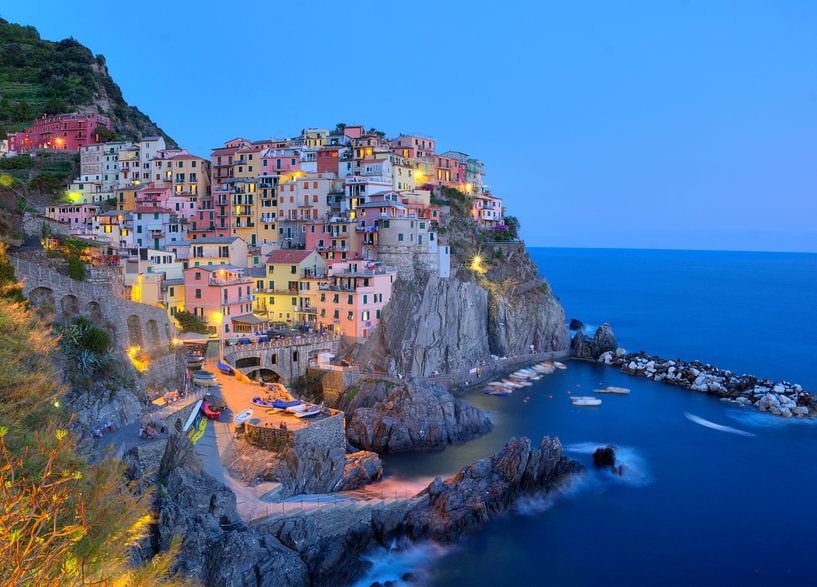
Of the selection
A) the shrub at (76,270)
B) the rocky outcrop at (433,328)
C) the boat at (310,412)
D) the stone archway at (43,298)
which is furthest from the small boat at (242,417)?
the rocky outcrop at (433,328)

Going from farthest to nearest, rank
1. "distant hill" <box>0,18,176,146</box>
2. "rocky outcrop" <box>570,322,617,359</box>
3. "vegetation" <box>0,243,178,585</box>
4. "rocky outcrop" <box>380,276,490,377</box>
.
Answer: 1. "distant hill" <box>0,18,176,146</box>
2. "rocky outcrop" <box>570,322,617,359</box>
3. "rocky outcrop" <box>380,276,490,377</box>
4. "vegetation" <box>0,243,178,585</box>

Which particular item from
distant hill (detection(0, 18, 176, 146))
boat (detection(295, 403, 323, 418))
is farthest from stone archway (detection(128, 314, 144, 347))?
distant hill (detection(0, 18, 176, 146))

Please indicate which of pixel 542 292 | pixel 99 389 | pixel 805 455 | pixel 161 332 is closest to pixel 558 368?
pixel 542 292

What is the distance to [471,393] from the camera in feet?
155

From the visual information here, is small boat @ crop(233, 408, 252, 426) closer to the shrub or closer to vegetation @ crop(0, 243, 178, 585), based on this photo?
vegetation @ crop(0, 243, 178, 585)

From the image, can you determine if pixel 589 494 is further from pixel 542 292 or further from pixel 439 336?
pixel 542 292

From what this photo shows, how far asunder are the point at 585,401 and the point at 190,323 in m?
26.8

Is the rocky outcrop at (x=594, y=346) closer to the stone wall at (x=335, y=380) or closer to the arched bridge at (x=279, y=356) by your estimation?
the stone wall at (x=335, y=380)

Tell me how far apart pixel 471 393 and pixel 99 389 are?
91.9 feet

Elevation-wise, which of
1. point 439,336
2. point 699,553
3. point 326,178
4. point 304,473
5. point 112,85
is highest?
point 112,85

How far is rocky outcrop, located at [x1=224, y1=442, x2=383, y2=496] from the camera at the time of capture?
26.7 metres

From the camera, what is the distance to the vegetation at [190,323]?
4126cm

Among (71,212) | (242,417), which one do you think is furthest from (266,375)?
(71,212)

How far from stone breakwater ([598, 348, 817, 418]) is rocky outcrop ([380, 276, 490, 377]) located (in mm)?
13488
